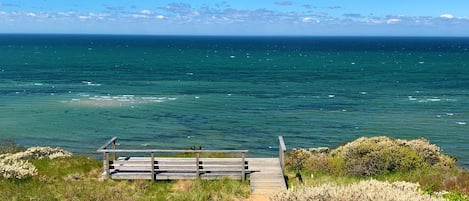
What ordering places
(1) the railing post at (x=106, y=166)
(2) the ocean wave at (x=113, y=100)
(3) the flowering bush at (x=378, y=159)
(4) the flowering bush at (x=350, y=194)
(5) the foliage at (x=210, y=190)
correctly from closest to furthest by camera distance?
1. (4) the flowering bush at (x=350, y=194)
2. (5) the foliage at (x=210, y=190)
3. (1) the railing post at (x=106, y=166)
4. (3) the flowering bush at (x=378, y=159)
5. (2) the ocean wave at (x=113, y=100)

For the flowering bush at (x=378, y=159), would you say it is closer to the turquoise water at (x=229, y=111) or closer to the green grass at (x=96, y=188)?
the green grass at (x=96, y=188)

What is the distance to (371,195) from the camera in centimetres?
991

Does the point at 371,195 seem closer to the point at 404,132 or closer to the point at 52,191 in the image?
the point at 52,191

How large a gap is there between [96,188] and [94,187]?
0.67ft

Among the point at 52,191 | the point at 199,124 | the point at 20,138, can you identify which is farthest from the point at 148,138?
the point at 52,191

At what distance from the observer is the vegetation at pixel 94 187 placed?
1393cm

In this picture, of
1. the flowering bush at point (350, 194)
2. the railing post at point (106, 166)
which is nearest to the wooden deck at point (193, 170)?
the railing post at point (106, 166)

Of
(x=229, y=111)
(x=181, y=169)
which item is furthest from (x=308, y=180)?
(x=229, y=111)

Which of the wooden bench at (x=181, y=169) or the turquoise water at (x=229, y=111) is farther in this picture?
the turquoise water at (x=229, y=111)

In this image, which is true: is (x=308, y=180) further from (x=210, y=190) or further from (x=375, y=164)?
(x=210, y=190)

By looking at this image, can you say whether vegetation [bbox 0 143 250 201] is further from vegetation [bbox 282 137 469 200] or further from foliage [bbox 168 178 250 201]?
vegetation [bbox 282 137 469 200]

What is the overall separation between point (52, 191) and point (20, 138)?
78.3ft

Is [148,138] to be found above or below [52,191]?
below

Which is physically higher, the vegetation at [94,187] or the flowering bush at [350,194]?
the flowering bush at [350,194]
